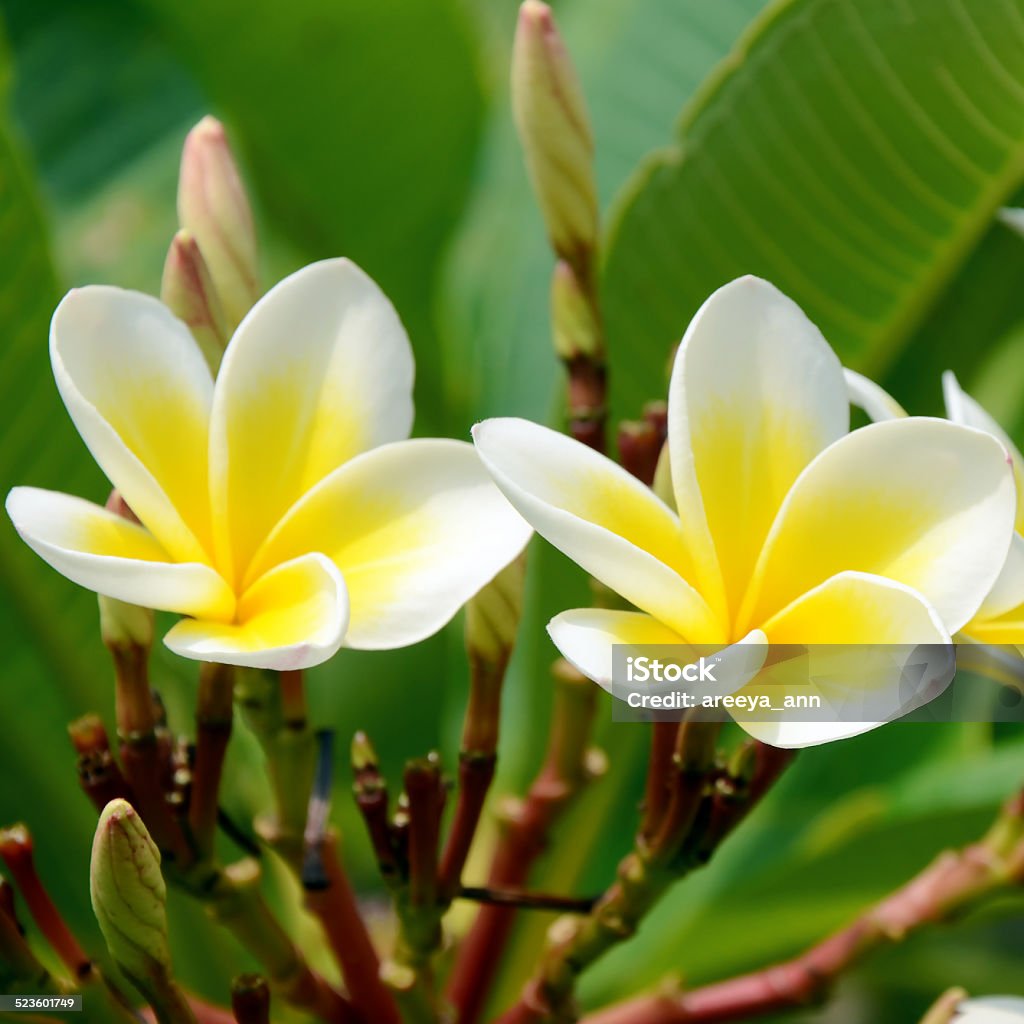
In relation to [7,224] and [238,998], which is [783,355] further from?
[7,224]

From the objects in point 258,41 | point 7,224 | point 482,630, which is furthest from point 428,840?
point 258,41

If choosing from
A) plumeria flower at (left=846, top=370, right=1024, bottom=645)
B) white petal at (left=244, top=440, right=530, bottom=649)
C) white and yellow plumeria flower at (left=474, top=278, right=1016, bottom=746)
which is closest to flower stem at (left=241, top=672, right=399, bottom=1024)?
white petal at (left=244, top=440, right=530, bottom=649)

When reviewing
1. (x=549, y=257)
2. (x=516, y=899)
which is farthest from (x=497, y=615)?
(x=549, y=257)

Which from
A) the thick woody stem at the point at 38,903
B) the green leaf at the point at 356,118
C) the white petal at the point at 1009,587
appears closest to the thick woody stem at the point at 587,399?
the white petal at the point at 1009,587

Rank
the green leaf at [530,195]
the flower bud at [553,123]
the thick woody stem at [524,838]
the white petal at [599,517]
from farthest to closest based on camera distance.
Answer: the green leaf at [530,195] → the thick woody stem at [524,838] → the flower bud at [553,123] → the white petal at [599,517]

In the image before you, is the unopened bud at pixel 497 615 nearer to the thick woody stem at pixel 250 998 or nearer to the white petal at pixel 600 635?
the white petal at pixel 600 635

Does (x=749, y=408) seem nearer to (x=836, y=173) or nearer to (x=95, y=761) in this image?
(x=95, y=761)
